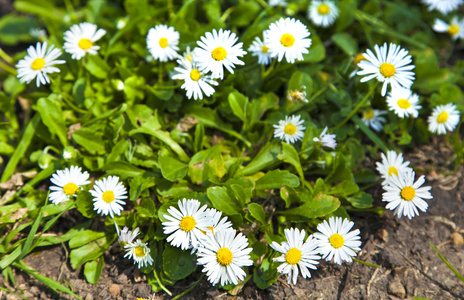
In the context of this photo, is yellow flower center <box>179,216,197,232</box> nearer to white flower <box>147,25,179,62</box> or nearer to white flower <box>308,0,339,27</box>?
white flower <box>147,25,179,62</box>

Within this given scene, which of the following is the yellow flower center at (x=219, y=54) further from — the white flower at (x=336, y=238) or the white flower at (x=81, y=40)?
the white flower at (x=336, y=238)

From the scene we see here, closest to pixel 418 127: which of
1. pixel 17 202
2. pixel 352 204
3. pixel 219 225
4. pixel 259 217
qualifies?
pixel 352 204

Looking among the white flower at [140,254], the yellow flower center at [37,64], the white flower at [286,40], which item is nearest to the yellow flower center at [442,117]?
the white flower at [286,40]

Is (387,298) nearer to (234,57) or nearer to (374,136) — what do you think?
(374,136)

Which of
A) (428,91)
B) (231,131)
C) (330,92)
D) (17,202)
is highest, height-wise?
(428,91)

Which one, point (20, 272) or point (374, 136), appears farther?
point (374, 136)

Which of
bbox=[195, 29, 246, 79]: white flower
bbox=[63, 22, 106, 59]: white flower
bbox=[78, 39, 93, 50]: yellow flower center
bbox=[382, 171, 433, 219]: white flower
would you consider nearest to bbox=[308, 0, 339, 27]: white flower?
bbox=[195, 29, 246, 79]: white flower
